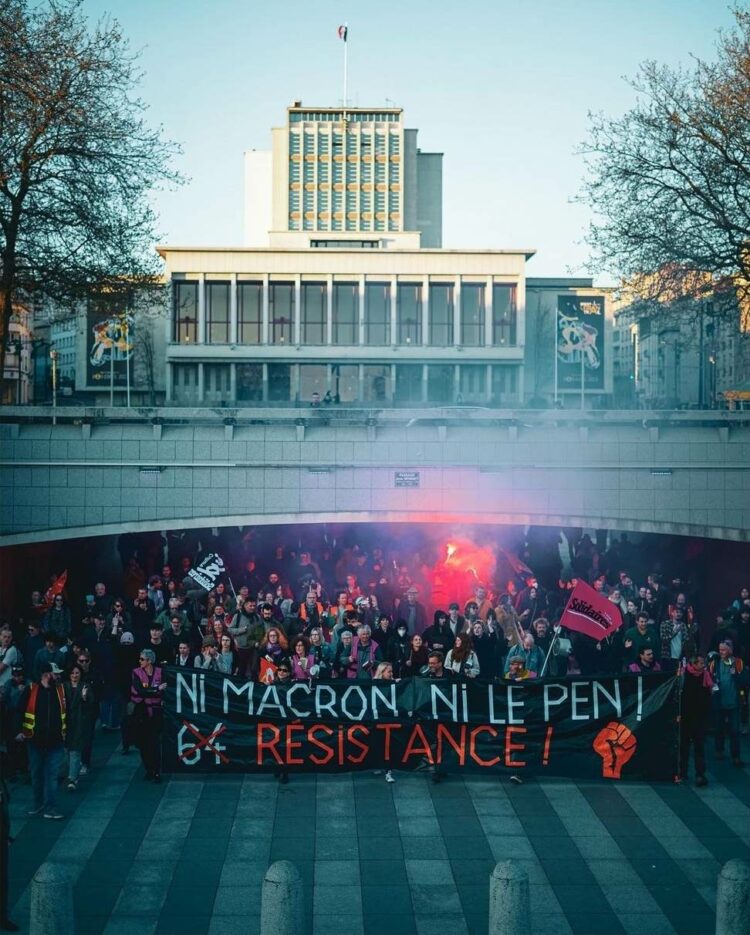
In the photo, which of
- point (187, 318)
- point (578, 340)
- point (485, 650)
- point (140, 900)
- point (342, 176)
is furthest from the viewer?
point (342, 176)

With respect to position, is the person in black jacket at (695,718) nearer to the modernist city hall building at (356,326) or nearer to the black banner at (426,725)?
the black banner at (426,725)

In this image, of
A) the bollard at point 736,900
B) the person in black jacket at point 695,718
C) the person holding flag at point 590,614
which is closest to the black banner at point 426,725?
the person in black jacket at point 695,718

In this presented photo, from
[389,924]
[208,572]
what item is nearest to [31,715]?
[389,924]

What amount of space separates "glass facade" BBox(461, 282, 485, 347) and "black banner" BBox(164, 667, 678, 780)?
6356 centimetres

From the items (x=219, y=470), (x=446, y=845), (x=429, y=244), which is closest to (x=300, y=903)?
(x=446, y=845)

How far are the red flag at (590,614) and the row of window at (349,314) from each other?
2394 inches

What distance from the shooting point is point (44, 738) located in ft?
42.5

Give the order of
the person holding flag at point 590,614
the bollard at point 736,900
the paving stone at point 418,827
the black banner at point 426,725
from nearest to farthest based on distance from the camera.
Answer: the bollard at point 736,900 → the paving stone at point 418,827 → the black banner at point 426,725 → the person holding flag at point 590,614

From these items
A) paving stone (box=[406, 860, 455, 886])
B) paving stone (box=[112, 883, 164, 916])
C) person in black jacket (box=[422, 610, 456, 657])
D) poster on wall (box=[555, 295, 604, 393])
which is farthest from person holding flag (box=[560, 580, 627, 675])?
poster on wall (box=[555, 295, 604, 393])

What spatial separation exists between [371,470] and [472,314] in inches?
2215

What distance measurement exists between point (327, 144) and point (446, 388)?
7908 centimetres

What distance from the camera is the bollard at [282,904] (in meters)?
8.96

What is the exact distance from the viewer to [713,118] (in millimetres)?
22609

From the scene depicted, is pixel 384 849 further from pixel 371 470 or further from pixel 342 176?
pixel 342 176
